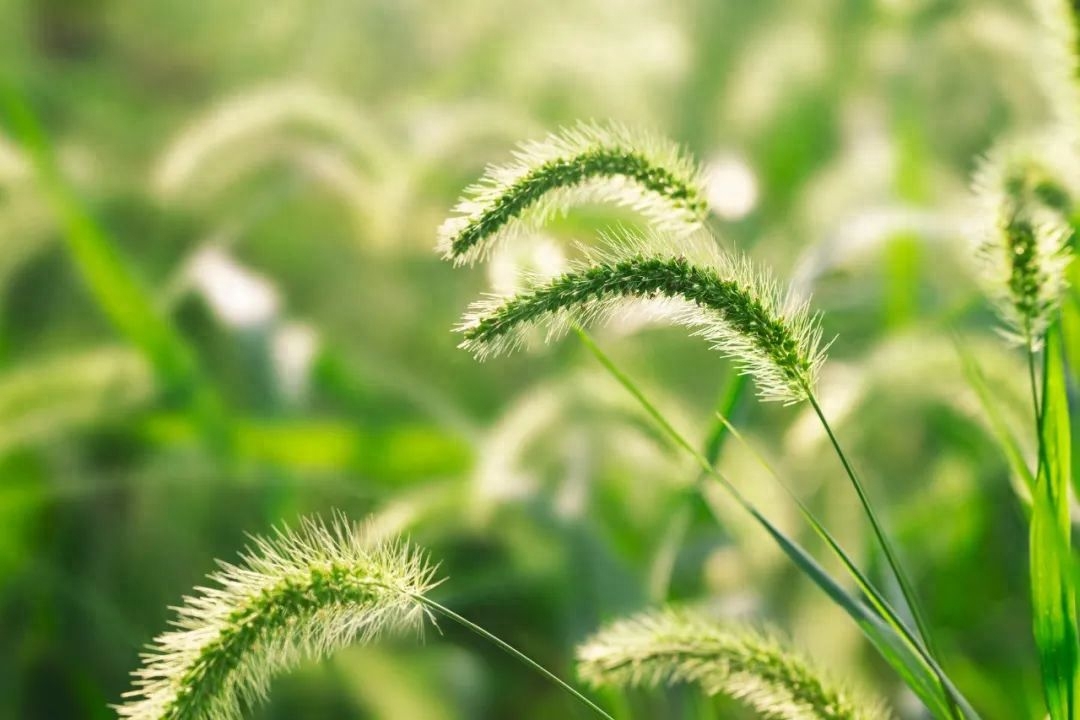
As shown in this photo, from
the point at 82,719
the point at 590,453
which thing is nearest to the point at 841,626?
the point at 590,453

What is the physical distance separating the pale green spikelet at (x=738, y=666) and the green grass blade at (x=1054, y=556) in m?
0.10

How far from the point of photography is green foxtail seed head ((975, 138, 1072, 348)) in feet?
1.85

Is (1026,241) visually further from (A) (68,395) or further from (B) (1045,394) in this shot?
(A) (68,395)

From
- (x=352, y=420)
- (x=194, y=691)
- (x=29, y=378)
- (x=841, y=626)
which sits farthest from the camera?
(x=352, y=420)

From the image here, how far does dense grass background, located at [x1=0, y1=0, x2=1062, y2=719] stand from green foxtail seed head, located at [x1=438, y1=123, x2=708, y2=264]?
5.9 inches

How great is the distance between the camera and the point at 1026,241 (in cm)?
58

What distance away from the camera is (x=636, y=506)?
1378 mm

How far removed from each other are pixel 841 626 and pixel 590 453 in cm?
36

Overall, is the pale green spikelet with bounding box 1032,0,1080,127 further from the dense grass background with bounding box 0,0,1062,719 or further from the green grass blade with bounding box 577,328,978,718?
the green grass blade with bounding box 577,328,978,718

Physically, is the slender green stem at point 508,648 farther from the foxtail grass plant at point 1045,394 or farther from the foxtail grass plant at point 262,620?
the foxtail grass plant at point 1045,394

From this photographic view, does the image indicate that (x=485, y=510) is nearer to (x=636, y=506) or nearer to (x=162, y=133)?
(x=636, y=506)

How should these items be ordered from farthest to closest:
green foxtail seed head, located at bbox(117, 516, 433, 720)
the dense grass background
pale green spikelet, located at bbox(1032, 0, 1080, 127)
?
the dense grass background, pale green spikelet, located at bbox(1032, 0, 1080, 127), green foxtail seed head, located at bbox(117, 516, 433, 720)

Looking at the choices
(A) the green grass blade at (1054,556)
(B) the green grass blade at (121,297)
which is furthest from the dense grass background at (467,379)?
(A) the green grass blade at (1054,556)

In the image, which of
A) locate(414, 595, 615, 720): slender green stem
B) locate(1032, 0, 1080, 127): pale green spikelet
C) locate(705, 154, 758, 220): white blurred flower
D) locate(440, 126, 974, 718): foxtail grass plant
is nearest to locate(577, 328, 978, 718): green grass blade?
locate(440, 126, 974, 718): foxtail grass plant
